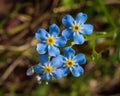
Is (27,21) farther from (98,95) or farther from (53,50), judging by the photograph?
(53,50)

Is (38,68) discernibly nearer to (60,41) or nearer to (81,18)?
(60,41)

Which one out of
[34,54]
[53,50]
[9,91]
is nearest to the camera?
[53,50]

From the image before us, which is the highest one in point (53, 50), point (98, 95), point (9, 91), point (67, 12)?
point (53, 50)

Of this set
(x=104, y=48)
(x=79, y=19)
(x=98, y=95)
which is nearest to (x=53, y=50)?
(x=79, y=19)

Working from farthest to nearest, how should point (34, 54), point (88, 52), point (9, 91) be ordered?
point (9, 91) → point (34, 54) → point (88, 52)

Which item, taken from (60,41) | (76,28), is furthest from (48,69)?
(76,28)

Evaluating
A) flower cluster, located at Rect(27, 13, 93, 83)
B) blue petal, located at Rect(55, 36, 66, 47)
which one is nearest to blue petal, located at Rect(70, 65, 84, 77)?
flower cluster, located at Rect(27, 13, 93, 83)

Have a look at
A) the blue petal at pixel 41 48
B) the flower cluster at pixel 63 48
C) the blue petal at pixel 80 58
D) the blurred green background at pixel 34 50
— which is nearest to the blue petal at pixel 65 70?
the flower cluster at pixel 63 48

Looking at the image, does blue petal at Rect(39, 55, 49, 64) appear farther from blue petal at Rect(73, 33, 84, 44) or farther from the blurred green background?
the blurred green background

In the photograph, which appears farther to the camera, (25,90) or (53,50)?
(25,90)
